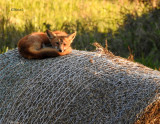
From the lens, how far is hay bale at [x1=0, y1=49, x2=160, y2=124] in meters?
3.87

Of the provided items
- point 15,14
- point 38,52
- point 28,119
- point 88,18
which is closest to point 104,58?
point 38,52

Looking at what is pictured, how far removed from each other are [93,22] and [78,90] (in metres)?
6.61

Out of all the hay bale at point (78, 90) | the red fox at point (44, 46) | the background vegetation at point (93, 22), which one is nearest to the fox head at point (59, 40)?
the red fox at point (44, 46)

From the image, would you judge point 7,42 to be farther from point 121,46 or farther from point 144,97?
point 144,97

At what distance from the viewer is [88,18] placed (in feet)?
34.8

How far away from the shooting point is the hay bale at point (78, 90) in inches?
152

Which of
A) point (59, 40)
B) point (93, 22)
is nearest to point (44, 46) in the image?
point (59, 40)

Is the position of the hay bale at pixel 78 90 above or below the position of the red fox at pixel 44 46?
below

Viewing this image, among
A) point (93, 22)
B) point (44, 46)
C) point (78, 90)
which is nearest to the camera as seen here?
point (78, 90)

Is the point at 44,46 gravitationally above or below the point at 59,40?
below

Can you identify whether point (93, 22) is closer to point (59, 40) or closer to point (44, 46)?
point (44, 46)

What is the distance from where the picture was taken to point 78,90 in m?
4.11

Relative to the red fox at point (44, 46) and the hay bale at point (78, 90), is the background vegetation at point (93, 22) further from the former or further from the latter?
the hay bale at point (78, 90)

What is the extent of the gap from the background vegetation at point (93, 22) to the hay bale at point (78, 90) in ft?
13.0
